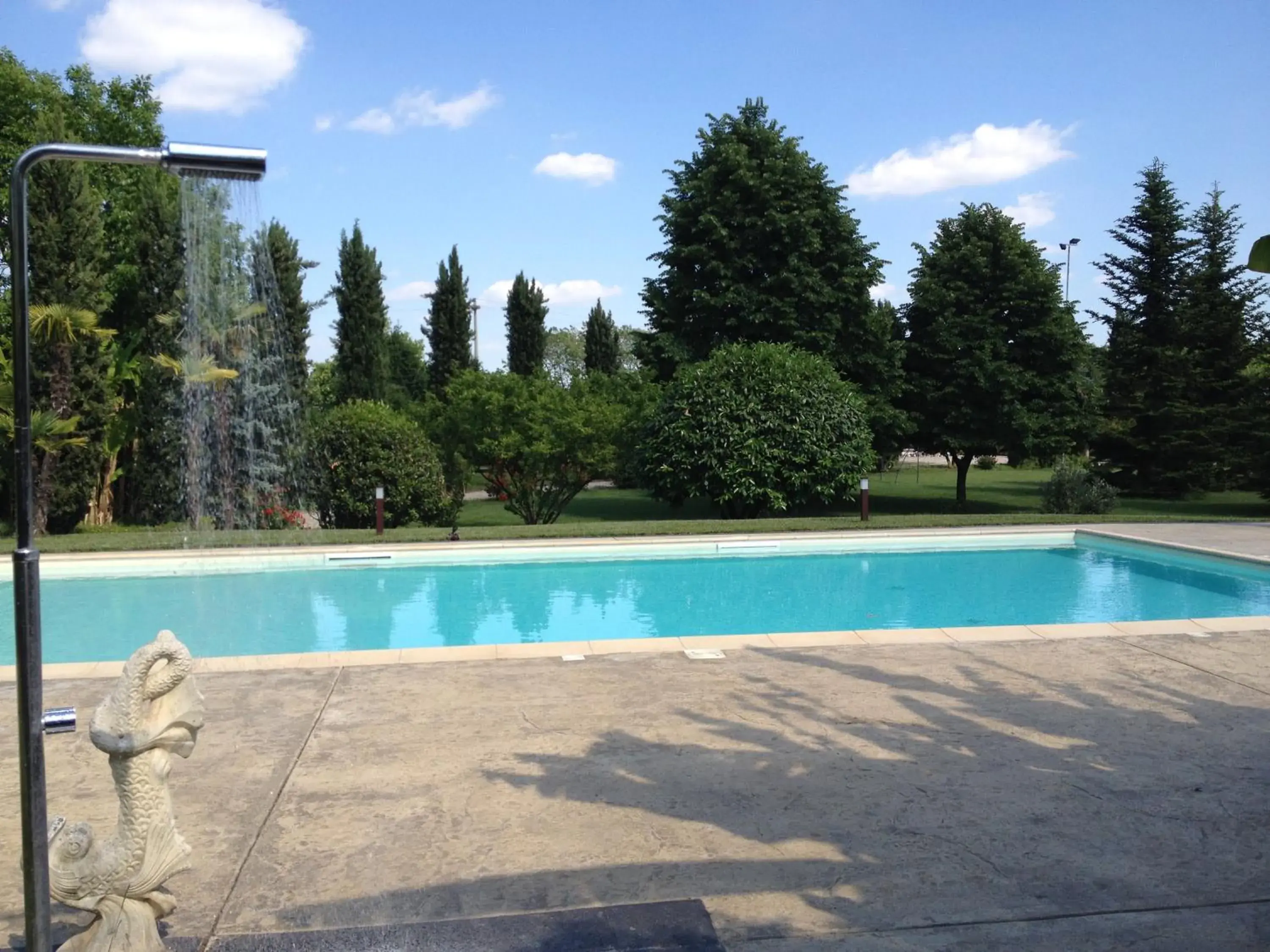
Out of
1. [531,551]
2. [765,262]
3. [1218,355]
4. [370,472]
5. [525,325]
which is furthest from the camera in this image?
[525,325]

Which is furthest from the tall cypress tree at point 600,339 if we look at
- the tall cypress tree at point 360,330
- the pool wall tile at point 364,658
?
the pool wall tile at point 364,658

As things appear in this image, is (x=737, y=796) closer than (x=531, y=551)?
Yes

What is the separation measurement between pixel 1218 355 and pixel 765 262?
12.9 metres

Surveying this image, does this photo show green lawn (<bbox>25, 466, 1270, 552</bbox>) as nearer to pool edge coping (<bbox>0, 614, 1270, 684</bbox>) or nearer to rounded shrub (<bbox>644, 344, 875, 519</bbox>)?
rounded shrub (<bbox>644, 344, 875, 519</bbox>)

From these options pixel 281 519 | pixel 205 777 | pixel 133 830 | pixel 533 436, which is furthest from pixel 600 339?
pixel 133 830

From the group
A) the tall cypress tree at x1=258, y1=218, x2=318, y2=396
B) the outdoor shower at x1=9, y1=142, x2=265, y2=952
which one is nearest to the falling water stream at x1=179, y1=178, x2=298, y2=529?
the tall cypress tree at x1=258, y1=218, x2=318, y2=396

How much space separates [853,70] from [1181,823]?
12889mm

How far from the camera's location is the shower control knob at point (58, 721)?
2.64 m

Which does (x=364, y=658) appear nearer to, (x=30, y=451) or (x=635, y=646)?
(x=635, y=646)

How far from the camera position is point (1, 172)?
20266 millimetres

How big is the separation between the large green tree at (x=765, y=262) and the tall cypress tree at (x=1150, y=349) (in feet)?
26.6

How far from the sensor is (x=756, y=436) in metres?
17.7

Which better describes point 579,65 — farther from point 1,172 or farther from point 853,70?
point 1,172

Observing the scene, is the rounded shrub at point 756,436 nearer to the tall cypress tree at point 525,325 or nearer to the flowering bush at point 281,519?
the flowering bush at point 281,519
